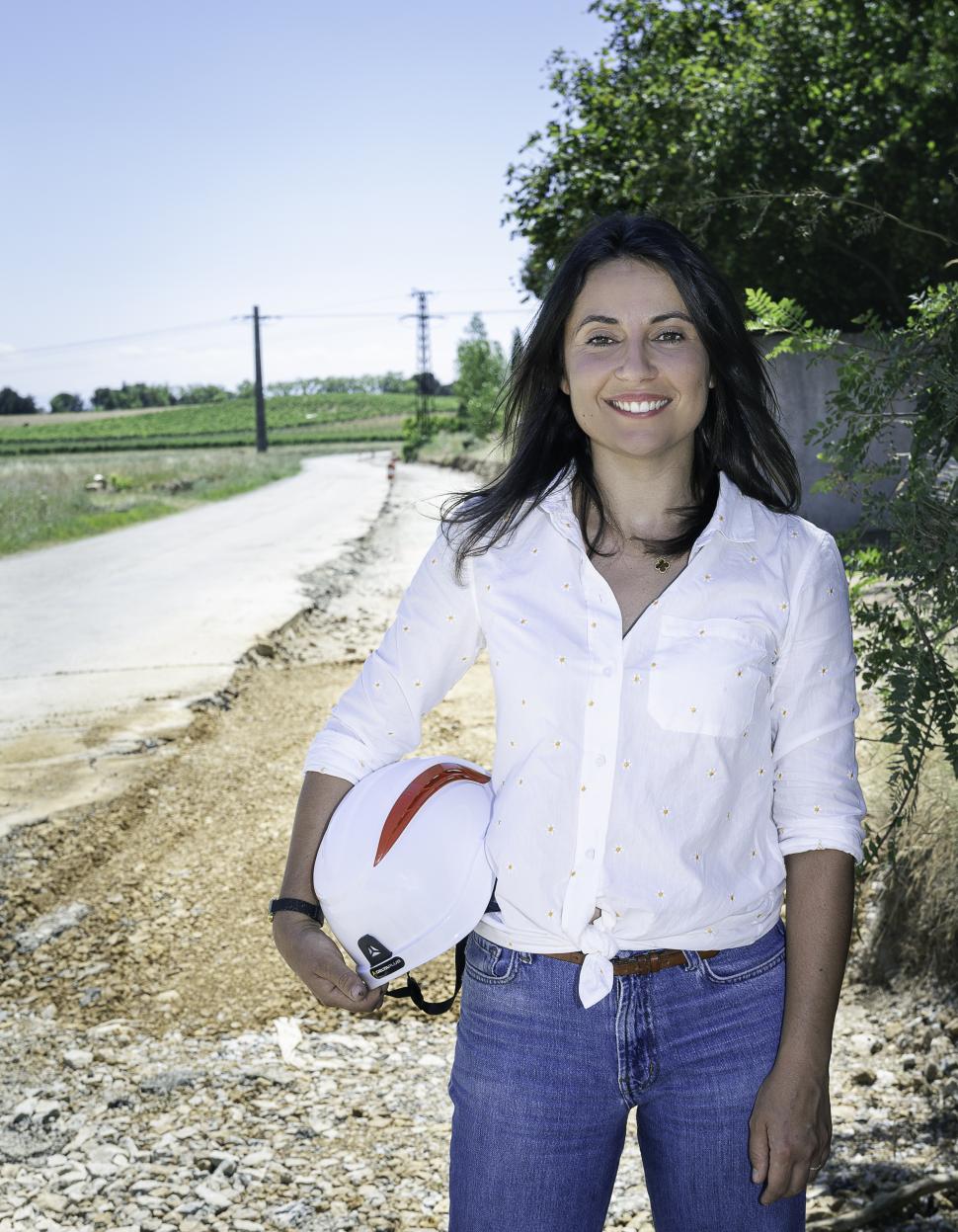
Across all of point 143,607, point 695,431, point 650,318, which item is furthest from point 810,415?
point 650,318

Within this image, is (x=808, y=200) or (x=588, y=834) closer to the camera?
(x=588, y=834)

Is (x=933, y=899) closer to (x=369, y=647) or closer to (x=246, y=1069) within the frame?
(x=246, y=1069)

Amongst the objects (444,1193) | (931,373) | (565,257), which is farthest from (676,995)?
(444,1193)

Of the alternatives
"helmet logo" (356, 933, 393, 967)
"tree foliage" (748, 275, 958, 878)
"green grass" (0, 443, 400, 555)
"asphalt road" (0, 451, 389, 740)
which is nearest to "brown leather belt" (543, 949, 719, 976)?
"helmet logo" (356, 933, 393, 967)

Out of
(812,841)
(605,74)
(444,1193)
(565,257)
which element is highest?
(605,74)

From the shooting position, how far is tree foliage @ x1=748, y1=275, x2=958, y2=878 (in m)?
2.57

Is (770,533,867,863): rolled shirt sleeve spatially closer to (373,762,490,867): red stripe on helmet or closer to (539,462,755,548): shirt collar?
(539,462,755,548): shirt collar

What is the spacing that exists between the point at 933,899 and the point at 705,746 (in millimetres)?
2769

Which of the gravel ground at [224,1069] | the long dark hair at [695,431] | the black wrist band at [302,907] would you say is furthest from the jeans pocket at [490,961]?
the gravel ground at [224,1069]

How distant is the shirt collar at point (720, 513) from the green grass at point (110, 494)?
1817cm

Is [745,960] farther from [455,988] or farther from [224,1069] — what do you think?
[224,1069]

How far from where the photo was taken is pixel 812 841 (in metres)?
1.76

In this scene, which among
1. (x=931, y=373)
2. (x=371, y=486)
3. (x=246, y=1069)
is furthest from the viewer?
(x=371, y=486)

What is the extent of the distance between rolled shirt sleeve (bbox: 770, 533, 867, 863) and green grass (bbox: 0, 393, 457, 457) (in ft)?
266
